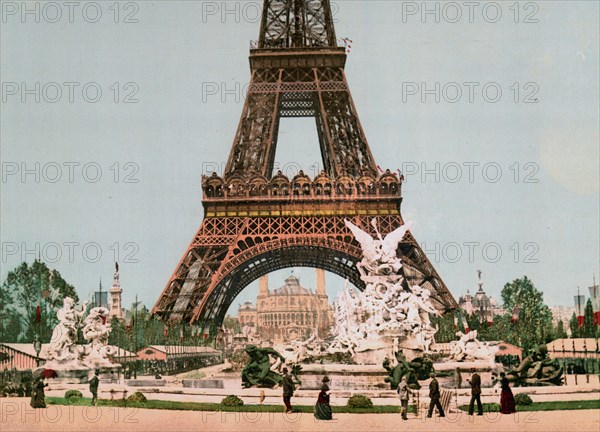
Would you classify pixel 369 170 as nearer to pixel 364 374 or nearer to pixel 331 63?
pixel 331 63

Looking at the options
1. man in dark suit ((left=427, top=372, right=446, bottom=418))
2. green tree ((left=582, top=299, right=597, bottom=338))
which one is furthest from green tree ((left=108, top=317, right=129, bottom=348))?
man in dark suit ((left=427, top=372, right=446, bottom=418))

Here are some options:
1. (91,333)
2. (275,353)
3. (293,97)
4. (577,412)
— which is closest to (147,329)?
(91,333)

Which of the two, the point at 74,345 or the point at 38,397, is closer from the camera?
the point at 38,397

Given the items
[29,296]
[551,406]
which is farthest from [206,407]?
[29,296]

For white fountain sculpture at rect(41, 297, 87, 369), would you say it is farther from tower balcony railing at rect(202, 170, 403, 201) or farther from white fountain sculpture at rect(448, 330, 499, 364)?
tower balcony railing at rect(202, 170, 403, 201)

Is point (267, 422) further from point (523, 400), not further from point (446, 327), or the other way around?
point (446, 327)
